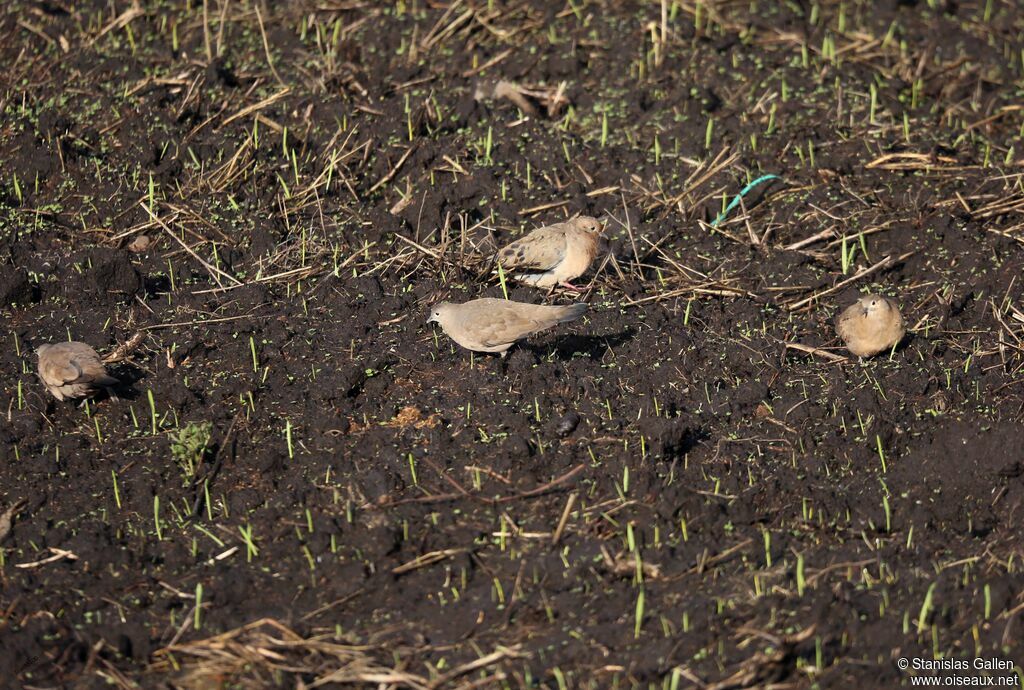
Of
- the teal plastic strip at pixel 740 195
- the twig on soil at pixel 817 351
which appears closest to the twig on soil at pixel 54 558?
the twig on soil at pixel 817 351

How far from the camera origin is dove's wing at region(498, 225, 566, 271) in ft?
26.1

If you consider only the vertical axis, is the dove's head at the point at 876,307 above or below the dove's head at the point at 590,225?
above

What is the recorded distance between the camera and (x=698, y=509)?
20.3 feet

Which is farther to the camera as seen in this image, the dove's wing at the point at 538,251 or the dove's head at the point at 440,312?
the dove's wing at the point at 538,251

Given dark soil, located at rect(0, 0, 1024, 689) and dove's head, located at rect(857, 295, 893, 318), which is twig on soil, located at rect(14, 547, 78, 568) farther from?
dove's head, located at rect(857, 295, 893, 318)

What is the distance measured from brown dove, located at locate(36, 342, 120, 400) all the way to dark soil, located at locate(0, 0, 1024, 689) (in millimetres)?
174

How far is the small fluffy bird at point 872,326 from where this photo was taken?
718 cm

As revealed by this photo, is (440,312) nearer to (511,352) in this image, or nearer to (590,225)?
(511,352)

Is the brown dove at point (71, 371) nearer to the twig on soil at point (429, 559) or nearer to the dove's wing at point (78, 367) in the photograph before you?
the dove's wing at point (78, 367)

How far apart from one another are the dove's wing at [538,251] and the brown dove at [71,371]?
253 centimetres

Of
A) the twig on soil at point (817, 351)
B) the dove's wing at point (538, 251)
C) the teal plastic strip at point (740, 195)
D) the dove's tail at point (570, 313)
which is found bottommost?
the twig on soil at point (817, 351)

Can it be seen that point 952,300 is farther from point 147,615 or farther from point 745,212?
point 147,615

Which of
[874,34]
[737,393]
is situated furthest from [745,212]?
[874,34]

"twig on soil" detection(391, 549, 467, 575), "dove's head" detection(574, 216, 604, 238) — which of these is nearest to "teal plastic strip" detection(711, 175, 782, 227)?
"dove's head" detection(574, 216, 604, 238)
